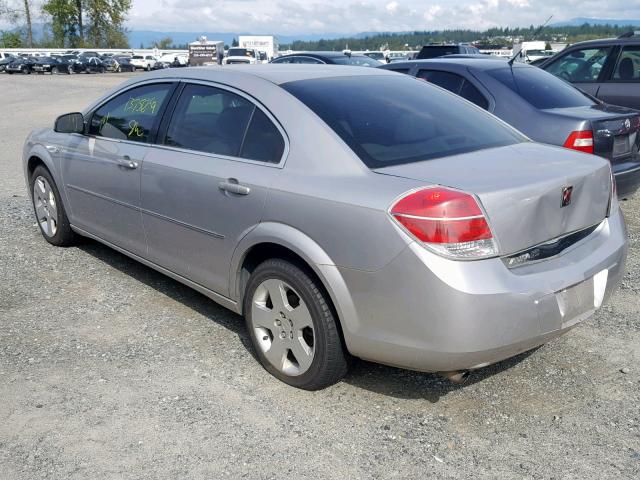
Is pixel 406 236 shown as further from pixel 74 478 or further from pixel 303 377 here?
pixel 74 478

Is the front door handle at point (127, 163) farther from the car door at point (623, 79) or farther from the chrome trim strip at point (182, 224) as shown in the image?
the car door at point (623, 79)

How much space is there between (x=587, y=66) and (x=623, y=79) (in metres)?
0.58

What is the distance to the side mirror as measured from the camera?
208 inches

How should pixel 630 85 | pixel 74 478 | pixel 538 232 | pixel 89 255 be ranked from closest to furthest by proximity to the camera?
pixel 74 478, pixel 538 232, pixel 89 255, pixel 630 85

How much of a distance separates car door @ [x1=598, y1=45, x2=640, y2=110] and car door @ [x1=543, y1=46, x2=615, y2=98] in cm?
11

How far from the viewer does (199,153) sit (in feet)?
13.6

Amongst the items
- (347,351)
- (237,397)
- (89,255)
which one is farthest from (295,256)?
(89,255)

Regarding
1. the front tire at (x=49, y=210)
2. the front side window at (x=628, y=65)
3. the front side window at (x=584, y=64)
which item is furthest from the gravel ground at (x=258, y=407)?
the front side window at (x=584, y=64)

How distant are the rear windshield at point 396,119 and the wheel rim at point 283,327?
2.65ft

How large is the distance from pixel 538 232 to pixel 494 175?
33 centimetres

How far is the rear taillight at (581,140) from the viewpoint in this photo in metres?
6.15

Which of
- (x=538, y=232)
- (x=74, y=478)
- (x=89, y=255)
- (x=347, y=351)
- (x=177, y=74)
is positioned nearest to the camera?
(x=74, y=478)

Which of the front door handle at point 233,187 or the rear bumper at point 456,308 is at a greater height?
the front door handle at point 233,187

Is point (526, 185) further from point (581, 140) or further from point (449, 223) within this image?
point (581, 140)
